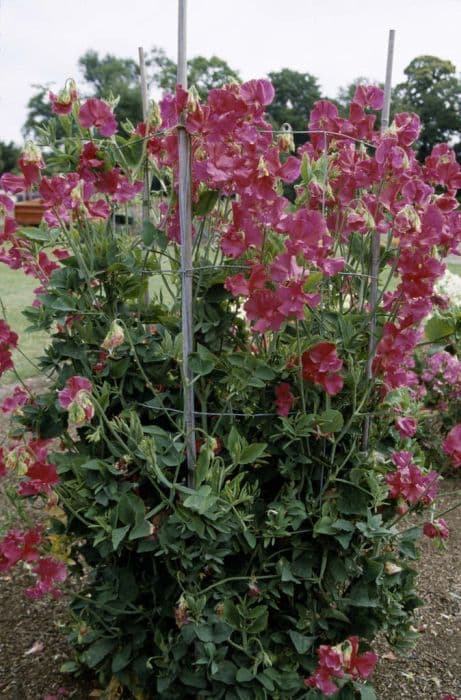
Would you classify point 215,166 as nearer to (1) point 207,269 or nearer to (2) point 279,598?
(1) point 207,269

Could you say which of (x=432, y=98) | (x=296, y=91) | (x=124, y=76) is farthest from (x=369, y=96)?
(x=124, y=76)

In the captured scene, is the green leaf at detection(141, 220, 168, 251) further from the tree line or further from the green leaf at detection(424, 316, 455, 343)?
the tree line

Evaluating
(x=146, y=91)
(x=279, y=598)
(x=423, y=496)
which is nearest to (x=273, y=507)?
(x=279, y=598)

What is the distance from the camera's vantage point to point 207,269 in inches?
62.5

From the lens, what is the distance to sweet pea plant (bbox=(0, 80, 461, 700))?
1419 mm

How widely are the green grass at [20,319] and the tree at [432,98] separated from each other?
2751cm

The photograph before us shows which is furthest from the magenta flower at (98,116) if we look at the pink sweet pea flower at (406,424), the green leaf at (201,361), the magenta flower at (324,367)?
the pink sweet pea flower at (406,424)

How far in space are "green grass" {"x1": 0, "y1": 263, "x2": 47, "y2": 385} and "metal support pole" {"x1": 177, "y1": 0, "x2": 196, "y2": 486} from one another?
1132mm

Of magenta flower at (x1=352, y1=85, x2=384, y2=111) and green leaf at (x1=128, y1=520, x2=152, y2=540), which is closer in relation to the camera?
green leaf at (x1=128, y1=520, x2=152, y2=540)

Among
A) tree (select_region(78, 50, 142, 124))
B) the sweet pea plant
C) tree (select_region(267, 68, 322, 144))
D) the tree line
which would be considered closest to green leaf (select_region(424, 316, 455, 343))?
the sweet pea plant

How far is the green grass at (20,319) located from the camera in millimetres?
5191

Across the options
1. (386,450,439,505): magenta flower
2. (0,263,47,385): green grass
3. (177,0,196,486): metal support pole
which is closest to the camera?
(177,0,196,486): metal support pole

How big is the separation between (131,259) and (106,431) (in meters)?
0.39

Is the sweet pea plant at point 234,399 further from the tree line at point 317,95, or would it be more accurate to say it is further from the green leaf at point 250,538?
the tree line at point 317,95
